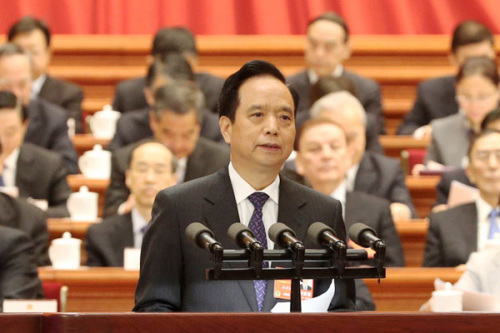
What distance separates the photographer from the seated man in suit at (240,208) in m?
1.81

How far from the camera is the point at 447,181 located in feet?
14.0

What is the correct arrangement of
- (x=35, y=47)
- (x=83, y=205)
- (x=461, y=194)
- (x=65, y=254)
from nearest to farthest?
(x=65, y=254), (x=461, y=194), (x=83, y=205), (x=35, y=47)

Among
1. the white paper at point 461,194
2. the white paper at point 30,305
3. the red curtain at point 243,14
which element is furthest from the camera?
the red curtain at point 243,14

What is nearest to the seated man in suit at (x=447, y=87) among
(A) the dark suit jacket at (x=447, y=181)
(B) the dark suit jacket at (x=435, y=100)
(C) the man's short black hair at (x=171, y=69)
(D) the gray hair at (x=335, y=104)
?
(B) the dark suit jacket at (x=435, y=100)

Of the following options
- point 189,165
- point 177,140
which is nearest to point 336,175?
point 189,165

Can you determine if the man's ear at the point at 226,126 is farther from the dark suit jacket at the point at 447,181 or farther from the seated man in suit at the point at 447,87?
the seated man in suit at the point at 447,87

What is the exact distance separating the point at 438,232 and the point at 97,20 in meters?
3.18

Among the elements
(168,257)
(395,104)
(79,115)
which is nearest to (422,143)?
(395,104)

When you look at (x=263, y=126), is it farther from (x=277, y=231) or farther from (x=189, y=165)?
(x=189, y=165)

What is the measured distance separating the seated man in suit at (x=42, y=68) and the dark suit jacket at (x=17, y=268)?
2.06 metres

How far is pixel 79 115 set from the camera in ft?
17.8

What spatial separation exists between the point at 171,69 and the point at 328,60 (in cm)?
82

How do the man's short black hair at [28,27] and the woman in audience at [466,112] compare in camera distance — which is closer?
the woman in audience at [466,112]

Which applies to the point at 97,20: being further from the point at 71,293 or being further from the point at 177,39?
the point at 71,293
